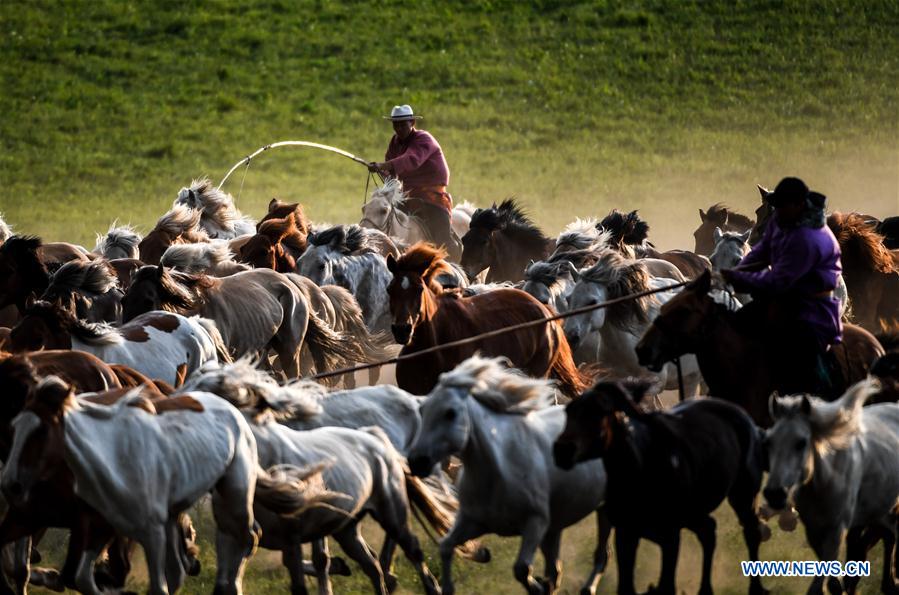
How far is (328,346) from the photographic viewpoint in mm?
13836

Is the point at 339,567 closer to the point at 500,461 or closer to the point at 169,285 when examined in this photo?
the point at 500,461

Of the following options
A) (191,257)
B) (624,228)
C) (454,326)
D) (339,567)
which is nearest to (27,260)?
(191,257)

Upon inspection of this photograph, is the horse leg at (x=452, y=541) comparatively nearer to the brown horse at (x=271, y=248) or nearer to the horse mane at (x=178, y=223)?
the brown horse at (x=271, y=248)

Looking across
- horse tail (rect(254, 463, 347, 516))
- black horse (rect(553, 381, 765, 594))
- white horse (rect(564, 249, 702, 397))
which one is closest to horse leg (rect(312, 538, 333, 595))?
horse tail (rect(254, 463, 347, 516))

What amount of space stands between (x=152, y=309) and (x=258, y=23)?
1368 inches

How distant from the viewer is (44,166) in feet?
127

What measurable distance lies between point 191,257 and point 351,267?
159 centimetres

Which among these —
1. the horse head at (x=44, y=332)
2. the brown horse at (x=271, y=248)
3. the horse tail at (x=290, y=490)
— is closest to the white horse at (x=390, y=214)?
the brown horse at (x=271, y=248)

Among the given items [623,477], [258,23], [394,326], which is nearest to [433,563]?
[394,326]

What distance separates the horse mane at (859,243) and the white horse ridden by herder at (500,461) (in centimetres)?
629

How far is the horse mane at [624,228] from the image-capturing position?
1638 cm

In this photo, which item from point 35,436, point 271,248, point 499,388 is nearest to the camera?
point 35,436

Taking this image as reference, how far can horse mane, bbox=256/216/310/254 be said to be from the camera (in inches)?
604

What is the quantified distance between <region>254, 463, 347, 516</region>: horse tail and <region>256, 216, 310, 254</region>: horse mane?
7.04 m
